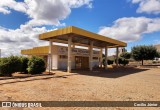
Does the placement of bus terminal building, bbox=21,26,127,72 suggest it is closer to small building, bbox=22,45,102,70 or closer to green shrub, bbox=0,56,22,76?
small building, bbox=22,45,102,70

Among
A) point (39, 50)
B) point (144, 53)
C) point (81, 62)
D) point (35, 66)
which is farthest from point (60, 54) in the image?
point (144, 53)

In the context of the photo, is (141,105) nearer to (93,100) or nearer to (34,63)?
(93,100)

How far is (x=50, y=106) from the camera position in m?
6.77

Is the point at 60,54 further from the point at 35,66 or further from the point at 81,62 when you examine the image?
the point at 35,66

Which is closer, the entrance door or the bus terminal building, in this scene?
the bus terminal building

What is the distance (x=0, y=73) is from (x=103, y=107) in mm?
14298

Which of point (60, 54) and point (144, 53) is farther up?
point (144, 53)

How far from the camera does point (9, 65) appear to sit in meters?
17.1

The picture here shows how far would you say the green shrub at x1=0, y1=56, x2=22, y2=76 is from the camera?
55.6 feet

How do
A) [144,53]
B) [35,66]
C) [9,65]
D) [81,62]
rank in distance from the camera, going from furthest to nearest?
[144,53]
[81,62]
[35,66]
[9,65]

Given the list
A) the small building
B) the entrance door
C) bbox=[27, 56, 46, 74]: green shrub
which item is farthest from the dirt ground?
the entrance door

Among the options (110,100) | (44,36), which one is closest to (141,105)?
(110,100)

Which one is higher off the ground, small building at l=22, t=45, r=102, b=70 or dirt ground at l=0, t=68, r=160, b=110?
small building at l=22, t=45, r=102, b=70

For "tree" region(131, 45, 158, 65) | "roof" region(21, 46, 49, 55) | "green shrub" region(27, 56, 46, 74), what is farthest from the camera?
"tree" region(131, 45, 158, 65)
